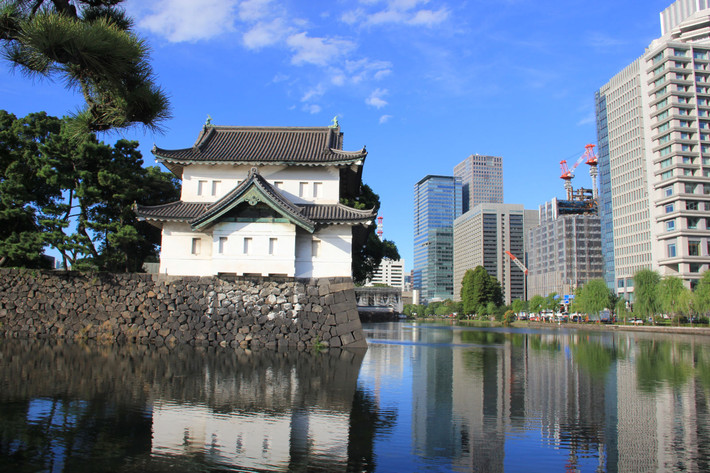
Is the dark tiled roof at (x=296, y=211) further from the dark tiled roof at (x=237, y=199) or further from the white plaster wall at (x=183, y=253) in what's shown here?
the white plaster wall at (x=183, y=253)

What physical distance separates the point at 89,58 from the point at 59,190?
24674 millimetres

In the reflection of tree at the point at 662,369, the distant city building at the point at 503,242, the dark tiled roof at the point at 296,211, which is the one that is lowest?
the reflection of tree at the point at 662,369

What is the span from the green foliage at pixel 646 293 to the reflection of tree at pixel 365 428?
204ft

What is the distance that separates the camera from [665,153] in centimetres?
8962

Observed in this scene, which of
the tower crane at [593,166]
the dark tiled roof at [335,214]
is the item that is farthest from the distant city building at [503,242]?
the dark tiled roof at [335,214]

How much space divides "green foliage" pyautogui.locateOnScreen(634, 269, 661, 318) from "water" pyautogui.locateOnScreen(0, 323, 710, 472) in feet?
166

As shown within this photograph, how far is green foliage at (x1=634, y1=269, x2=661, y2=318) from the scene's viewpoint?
204ft

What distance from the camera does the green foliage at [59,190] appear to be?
25.7 m

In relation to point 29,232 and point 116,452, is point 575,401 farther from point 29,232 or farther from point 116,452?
point 29,232

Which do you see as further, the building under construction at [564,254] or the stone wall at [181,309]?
the building under construction at [564,254]

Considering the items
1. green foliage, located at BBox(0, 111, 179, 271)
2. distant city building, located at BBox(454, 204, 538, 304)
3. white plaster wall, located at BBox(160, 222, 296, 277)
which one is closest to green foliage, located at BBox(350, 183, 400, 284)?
white plaster wall, located at BBox(160, 222, 296, 277)

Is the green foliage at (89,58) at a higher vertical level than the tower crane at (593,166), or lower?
lower

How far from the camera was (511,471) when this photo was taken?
710cm

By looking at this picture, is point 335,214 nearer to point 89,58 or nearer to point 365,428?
point 365,428
